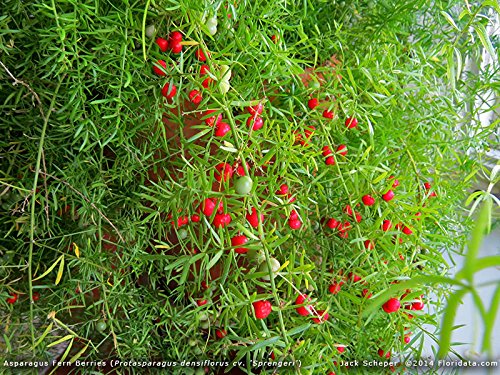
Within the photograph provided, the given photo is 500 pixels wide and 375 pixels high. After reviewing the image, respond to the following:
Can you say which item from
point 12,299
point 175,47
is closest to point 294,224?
point 175,47

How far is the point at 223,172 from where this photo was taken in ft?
1.79

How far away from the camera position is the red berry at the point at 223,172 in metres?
0.54

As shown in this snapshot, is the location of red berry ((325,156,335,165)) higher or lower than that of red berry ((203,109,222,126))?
lower

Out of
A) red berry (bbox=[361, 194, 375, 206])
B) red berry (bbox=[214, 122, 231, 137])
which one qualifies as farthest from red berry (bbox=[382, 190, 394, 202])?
red berry (bbox=[214, 122, 231, 137])

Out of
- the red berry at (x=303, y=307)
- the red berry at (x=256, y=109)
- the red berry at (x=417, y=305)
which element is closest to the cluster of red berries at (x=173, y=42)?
the red berry at (x=256, y=109)

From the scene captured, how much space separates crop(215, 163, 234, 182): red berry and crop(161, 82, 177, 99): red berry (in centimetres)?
10

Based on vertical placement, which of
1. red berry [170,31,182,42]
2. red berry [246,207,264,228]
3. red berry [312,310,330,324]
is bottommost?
red berry [312,310,330,324]

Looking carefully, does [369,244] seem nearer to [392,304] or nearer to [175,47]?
[392,304]

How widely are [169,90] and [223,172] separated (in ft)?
0.36

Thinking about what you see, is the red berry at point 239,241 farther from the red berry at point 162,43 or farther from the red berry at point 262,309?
the red berry at point 162,43

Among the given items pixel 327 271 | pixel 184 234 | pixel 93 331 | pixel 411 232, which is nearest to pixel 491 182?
pixel 411 232

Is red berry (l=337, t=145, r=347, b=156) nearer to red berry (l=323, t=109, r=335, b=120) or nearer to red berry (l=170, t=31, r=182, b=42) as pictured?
red berry (l=323, t=109, r=335, b=120)

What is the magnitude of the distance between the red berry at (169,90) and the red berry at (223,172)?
10 centimetres

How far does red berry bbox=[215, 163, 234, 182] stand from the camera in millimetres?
544
